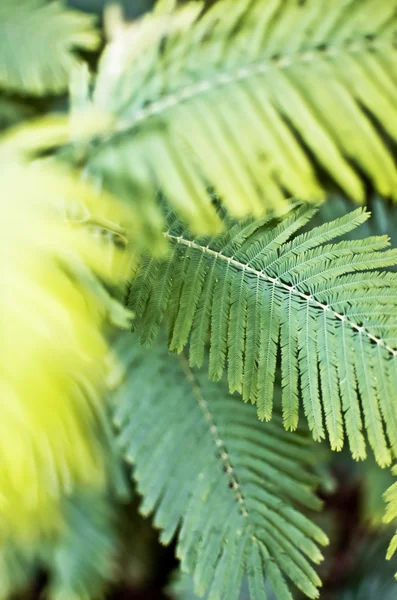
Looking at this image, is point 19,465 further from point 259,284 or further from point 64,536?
point 64,536

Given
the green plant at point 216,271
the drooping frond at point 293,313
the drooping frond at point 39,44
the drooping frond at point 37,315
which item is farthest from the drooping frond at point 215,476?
the drooping frond at point 39,44

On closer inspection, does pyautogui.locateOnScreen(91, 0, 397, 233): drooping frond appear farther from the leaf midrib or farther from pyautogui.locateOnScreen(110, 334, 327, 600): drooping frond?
pyautogui.locateOnScreen(110, 334, 327, 600): drooping frond

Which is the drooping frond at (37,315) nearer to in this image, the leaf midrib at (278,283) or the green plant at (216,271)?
the green plant at (216,271)

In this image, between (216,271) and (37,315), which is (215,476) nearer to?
(216,271)

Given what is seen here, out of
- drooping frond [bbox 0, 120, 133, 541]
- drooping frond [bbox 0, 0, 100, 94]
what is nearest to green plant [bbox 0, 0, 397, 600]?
drooping frond [bbox 0, 120, 133, 541]

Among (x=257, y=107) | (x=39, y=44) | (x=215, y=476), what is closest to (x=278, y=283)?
(x=257, y=107)

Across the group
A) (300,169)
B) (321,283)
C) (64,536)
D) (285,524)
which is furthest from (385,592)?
(300,169)
